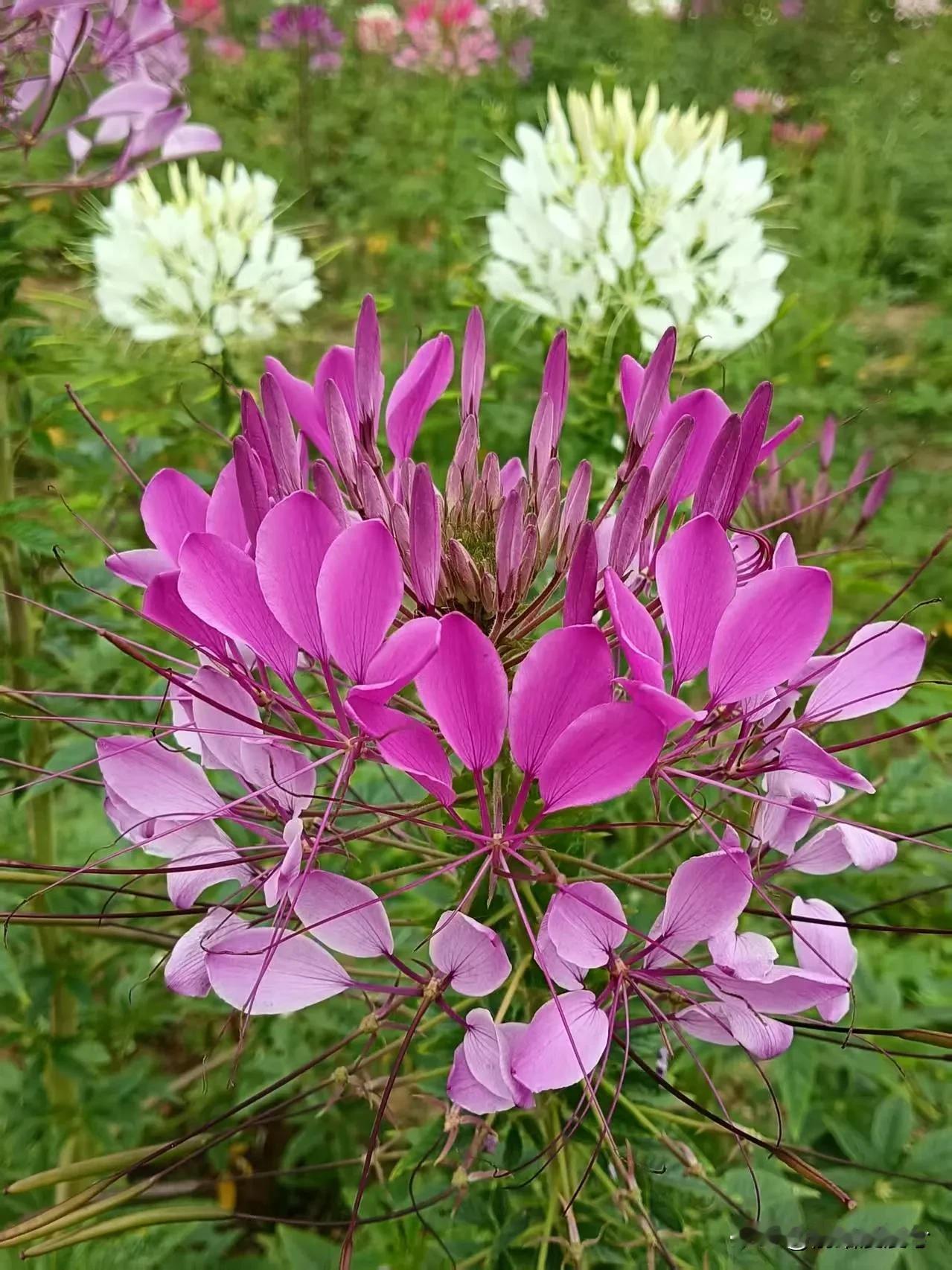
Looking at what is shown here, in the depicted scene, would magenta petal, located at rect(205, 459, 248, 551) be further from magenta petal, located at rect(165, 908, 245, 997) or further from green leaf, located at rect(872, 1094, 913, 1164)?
green leaf, located at rect(872, 1094, 913, 1164)

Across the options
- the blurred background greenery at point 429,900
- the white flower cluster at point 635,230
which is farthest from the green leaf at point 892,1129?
the white flower cluster at point 635,230

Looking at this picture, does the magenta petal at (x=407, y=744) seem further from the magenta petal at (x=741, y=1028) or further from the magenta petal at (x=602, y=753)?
the magenta petal at (x=741, y=1028)

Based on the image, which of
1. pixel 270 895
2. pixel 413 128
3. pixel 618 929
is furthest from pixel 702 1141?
pixel 413 128

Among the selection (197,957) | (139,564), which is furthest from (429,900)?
(139,564)

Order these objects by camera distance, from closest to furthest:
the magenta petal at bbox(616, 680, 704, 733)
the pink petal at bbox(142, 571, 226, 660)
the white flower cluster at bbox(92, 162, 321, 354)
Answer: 1. the magenta petal at bbox(616, 680, 704, 733)
2. the pink petal at bbox(142, 571, 226, 660)
3. the white flower cluster at bbox(92, 162, 321, 354)

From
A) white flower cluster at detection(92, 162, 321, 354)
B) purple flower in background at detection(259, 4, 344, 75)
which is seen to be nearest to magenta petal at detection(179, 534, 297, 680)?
white flower cluster at detection(92, 162, 321, 354)

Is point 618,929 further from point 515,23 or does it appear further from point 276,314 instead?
point 515,23

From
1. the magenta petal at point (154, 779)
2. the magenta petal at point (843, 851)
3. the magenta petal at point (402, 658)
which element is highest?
the magenta petal at point (402, 658)
